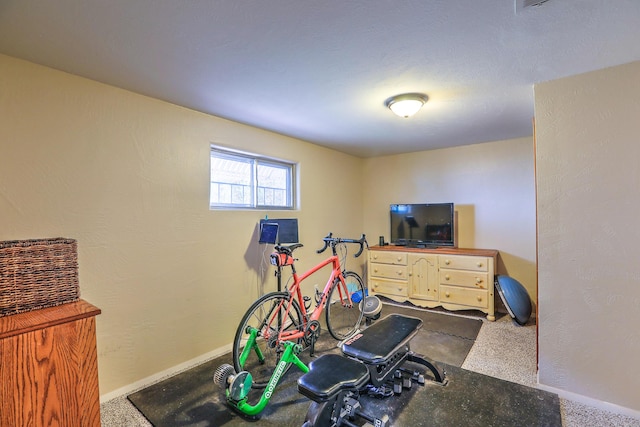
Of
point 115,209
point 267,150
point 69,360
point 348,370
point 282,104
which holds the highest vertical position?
point 282,104

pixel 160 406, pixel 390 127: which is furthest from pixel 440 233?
pixel 160 406

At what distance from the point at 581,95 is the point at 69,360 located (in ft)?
11.1

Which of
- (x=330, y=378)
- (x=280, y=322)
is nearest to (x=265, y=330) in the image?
(x=280, y=322)

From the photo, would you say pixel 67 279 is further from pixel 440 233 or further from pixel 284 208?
pixel 440 233

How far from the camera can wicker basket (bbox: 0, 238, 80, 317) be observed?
140 cm

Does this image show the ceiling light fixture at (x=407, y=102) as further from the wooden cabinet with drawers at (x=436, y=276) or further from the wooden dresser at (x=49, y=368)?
the wooden dresser at (x=49, y=368)

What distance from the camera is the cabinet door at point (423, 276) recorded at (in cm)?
401

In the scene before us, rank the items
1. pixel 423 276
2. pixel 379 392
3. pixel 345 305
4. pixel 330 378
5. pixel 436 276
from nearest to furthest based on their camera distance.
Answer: pixel 330 378, pixel 379 392, pixel 345 305, pixel 436 276, pixel 423 276

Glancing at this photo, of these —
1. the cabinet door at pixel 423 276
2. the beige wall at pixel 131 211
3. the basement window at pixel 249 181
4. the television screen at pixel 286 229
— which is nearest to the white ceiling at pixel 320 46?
the beige wall at pixel 131 211

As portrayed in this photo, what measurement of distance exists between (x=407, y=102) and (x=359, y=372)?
6.59 feet

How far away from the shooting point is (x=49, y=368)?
133 cm

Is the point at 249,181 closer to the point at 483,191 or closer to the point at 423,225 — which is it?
the point at 423,225

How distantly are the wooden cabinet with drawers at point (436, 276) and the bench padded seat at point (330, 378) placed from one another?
247 cm

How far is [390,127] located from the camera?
3.32 metres
